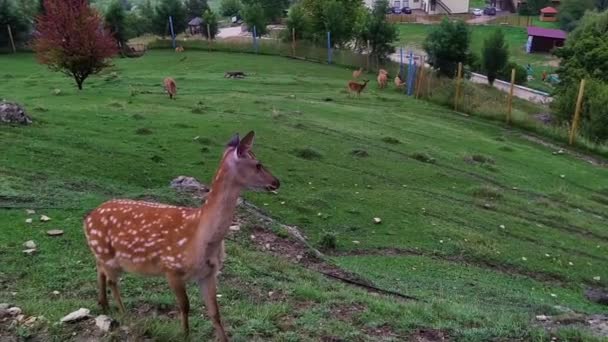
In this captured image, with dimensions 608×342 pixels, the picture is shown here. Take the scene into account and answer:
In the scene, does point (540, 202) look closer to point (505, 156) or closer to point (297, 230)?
point (505, 156)

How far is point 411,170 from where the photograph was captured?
15.3 metres

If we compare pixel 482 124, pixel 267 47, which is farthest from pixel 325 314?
pixel 267 47

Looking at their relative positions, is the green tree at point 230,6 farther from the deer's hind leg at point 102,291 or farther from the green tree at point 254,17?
the deer's hind leg at point 102,291

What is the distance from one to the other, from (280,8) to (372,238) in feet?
196

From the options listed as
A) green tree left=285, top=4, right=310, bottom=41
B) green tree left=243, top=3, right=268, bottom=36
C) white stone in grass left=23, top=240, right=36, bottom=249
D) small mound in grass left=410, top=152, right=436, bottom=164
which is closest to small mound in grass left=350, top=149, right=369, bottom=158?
small mound in grass left=410, top=152, right=436, bottom=164

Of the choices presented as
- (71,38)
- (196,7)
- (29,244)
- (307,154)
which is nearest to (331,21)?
(71,38)

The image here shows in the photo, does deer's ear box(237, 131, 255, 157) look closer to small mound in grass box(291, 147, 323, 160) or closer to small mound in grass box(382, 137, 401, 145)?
small mound in grass box(291, 147, 323, 160)

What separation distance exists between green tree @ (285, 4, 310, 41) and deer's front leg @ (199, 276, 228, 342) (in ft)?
142

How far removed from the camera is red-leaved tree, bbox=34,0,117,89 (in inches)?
854

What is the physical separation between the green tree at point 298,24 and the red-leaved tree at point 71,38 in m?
25.8

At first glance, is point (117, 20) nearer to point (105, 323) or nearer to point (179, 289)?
point (105, 323)

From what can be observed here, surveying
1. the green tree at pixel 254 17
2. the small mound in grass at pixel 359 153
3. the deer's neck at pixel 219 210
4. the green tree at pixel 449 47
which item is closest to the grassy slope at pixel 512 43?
the green tree at pixel 449 47

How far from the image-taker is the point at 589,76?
2941cm

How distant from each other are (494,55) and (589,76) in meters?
12.9
